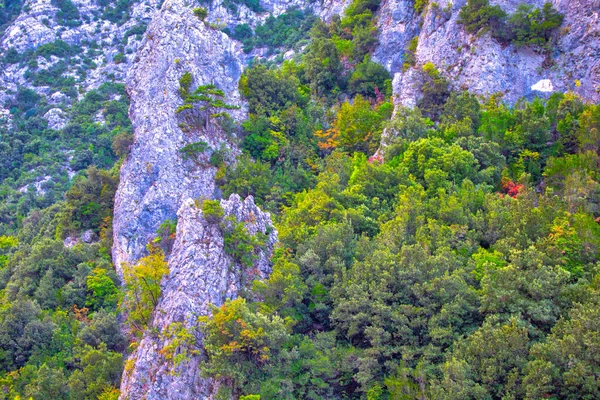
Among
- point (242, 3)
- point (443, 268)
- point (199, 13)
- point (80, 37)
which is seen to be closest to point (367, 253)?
point (443, 268)

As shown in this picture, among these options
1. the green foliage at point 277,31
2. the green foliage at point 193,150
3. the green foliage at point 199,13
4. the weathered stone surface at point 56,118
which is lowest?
the weathered stone surface at point 56,118

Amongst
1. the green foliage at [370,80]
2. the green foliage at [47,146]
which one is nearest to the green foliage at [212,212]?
the green foliage at [370,80]

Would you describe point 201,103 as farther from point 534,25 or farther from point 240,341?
point 534,25

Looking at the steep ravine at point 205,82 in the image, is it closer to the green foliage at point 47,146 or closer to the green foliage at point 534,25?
the green foliage at point 534,25

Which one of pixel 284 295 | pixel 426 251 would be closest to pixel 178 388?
pixel 284 295

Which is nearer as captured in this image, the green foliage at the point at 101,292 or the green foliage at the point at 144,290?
the green foliage at the point at 144,290

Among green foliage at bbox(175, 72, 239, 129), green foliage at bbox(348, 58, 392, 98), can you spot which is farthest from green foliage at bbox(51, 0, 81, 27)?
green foliage at bbox(348, 58, 392, 98)

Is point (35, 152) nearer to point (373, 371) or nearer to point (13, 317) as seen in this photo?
point (13, 317)
